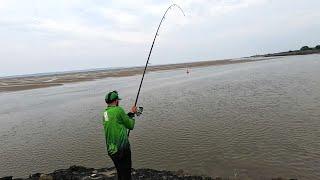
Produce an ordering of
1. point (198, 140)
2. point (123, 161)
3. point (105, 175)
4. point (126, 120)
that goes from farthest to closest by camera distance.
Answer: point (198, 140)
point (105, 175)
point (123, 161)
point (126, 120)

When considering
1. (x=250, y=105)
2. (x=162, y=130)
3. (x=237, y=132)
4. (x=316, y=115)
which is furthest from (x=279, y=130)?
(x=250, y=105)

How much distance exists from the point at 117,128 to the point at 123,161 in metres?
0.69

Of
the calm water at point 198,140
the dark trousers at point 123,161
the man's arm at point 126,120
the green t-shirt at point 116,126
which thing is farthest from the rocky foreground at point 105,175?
the man's arm at point 126,120

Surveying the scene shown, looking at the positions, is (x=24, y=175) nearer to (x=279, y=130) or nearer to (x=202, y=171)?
(x=202, y=171)

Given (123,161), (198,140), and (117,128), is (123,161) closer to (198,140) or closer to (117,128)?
(117,128)

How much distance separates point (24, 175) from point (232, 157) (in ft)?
22.2

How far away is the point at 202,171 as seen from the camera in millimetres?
11648

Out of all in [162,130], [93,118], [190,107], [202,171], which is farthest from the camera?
[190,107]

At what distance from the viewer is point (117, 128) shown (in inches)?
275

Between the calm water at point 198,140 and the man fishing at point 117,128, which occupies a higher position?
the man fishing at point 117,128

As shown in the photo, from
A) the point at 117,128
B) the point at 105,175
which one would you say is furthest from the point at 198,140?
the point at 117,128

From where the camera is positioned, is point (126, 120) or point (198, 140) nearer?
point (126, 120)

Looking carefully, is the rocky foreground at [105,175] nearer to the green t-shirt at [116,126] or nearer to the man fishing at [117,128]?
the man fishing at [117,128]

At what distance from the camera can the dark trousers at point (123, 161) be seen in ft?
23.5
